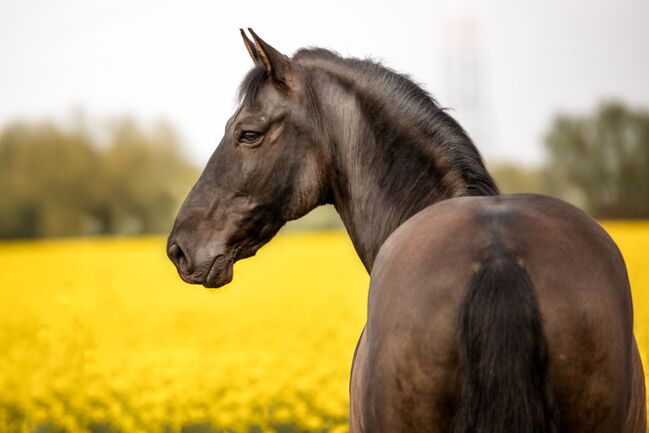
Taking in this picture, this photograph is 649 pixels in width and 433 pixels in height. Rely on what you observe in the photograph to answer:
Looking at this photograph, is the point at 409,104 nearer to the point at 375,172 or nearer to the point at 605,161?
the point at 375,172

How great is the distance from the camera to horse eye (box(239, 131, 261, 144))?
3359mm

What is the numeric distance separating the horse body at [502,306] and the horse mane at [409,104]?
0.64 m

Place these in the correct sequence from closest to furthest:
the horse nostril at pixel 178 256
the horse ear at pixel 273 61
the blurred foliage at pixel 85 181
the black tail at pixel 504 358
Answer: the black tail at pixel 504 358 → the horse ear at pixel 273 61 → the horse nostril at pixel 178 256 → the blurred foliage at pixel 85 181

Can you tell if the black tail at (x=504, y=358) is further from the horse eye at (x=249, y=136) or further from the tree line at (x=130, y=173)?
the tree line at (x=130, y=173)

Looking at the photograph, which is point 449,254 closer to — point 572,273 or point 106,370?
point 572,273

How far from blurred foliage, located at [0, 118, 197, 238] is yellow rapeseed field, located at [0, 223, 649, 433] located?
11813mm

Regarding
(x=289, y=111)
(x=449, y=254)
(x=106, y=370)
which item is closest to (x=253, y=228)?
(x=289, y=111)

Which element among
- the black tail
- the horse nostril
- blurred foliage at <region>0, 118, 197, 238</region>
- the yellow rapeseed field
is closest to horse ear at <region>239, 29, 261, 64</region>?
the horse nostril

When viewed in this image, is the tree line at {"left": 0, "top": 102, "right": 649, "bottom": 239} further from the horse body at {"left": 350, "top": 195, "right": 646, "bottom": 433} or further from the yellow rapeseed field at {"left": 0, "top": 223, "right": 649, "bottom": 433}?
the horse body at {"left": 350, "top": 195, "right": 646, "bottom": 433}

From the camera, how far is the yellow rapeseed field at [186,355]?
668 cm

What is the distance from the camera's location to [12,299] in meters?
13.3

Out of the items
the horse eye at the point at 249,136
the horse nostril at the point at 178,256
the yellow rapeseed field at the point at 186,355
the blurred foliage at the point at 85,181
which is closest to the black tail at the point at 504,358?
the horse eye at the point at 249,136

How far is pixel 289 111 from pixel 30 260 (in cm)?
1619

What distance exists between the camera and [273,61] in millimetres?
3381
